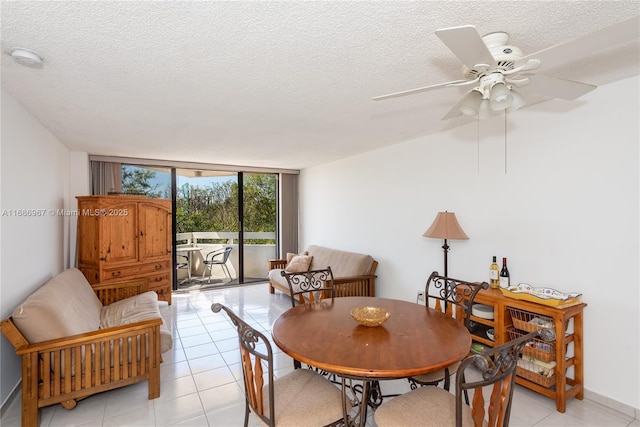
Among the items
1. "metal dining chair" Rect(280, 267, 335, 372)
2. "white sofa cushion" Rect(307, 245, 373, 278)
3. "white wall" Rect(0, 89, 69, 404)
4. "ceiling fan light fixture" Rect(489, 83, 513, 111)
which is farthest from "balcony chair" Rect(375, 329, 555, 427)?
"white wall" Rect(0, 89, 69, 404)

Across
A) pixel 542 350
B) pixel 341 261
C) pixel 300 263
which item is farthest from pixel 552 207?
pixel 300 263

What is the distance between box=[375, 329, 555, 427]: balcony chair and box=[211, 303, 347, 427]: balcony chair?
25cm

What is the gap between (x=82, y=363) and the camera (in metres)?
2.22

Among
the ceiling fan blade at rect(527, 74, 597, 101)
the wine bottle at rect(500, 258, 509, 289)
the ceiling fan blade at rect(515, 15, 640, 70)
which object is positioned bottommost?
the wine bottle at rect(500, 258, 509, 289)

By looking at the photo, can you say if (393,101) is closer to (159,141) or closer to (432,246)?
(432,246)

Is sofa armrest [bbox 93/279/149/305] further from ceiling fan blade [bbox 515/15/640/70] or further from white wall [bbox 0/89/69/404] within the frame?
ceiling fan blade [bbox 515/15/640/70]

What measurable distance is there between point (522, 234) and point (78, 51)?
3.48 m

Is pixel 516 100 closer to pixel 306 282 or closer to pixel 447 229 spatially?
pixel 447 229

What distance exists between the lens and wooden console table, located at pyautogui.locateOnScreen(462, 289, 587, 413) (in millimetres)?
2229

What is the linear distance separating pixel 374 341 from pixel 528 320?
1624 mm

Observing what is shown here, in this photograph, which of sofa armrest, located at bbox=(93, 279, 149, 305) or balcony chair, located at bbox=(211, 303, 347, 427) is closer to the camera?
balcony chair, located at bbox=(211, 303, 347, 427)

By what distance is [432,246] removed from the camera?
359cm

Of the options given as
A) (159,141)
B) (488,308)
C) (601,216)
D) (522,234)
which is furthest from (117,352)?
(601,216)

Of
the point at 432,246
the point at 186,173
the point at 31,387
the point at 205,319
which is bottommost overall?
the point at 205,319
